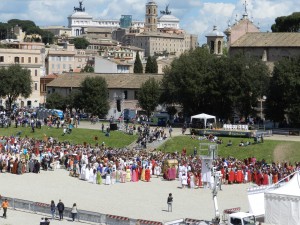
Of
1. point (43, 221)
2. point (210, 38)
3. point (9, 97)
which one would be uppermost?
point (210, 38)

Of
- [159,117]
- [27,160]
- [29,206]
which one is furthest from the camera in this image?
[159,117]

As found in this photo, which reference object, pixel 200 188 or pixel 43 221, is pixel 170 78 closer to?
pixel 200 188

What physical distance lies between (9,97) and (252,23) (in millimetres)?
32428

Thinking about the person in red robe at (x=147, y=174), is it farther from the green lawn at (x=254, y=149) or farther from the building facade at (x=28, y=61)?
the building facade at (x=28, y=61)

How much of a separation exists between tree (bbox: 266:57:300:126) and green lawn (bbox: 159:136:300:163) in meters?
7.29

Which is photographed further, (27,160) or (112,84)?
(112,84)

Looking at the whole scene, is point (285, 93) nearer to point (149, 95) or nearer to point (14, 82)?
point (149, 95)

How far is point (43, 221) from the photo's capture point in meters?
33.3

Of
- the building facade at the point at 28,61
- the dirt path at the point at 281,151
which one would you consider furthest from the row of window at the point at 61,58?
the dirt path at the point at 281,151

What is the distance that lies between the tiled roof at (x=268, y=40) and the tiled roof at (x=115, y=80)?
11395mm

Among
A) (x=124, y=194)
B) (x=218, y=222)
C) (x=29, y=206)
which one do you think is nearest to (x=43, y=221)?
(x=29, y=206)

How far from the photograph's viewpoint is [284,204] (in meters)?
33.8

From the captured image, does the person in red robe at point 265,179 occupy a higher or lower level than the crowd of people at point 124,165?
lower

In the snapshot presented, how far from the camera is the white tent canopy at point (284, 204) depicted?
3356cm
